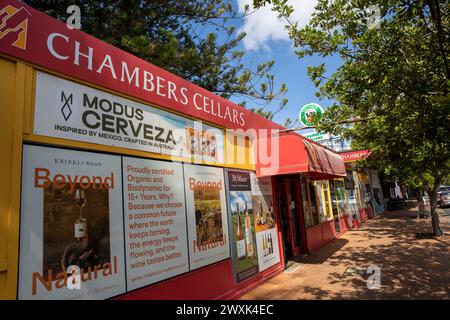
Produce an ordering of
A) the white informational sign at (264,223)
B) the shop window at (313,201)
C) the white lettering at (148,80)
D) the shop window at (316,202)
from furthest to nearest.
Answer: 1. the shop window at (316,202)
2. the shop window at (313,201)
3. the white informational sign at (264,223)
4. the white lettering at (148,80)

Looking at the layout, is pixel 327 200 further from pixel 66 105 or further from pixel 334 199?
pixel 66 105

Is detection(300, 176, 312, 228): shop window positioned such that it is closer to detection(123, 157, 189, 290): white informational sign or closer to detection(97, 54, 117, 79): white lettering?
detection(123, 157, 189, 290): white informational sign

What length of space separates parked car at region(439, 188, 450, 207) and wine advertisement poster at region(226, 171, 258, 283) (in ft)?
77.2

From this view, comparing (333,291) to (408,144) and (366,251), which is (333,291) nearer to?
(408,144)

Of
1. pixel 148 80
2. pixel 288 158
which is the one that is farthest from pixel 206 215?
pixel 288 158

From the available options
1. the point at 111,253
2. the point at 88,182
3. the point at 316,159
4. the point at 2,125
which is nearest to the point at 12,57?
the point at 2,125

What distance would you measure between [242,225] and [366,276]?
3070mm

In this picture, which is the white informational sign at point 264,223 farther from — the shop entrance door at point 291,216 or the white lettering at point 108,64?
the white lettering at point 108,64

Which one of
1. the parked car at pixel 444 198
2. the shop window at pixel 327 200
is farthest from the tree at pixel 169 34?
the parked car at pixel 444 198

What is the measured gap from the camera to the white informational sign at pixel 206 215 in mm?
5195

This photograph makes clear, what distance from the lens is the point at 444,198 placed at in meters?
24.1

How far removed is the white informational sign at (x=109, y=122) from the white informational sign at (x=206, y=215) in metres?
0.38

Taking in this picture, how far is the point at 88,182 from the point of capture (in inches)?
147
